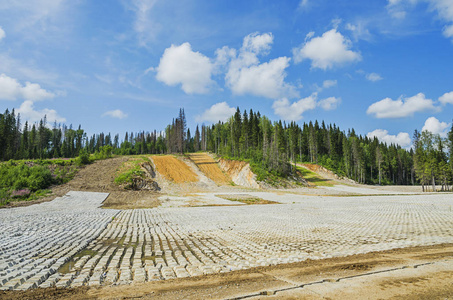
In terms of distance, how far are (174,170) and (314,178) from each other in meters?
40.9

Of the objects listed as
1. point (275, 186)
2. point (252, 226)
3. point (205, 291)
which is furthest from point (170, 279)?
point (275, 186)

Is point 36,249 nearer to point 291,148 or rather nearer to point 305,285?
point 305,285

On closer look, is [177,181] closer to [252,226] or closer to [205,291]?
[252,226]

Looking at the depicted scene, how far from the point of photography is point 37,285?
15.6ft

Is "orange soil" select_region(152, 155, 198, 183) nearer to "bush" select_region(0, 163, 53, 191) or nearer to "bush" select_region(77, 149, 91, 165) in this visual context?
"bush" select_region(77, 149, 91, 165)

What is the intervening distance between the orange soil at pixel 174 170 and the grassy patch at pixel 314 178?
33.3 metres

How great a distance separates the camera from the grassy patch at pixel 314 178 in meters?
59.2

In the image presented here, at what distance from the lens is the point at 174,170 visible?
4881 centimetres

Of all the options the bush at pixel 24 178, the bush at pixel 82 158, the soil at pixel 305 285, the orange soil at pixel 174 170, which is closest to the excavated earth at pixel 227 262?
the soil at pixel 305 285

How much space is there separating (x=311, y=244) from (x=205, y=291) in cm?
567

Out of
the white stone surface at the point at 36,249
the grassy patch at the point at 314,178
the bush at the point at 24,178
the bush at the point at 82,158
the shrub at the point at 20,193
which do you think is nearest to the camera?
the white stone surface at the point at 36,249

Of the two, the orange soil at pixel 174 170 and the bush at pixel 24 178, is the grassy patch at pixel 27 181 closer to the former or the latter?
the bush at pixel 24 178

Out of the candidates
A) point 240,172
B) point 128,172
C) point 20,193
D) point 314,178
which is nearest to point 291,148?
point 314,178

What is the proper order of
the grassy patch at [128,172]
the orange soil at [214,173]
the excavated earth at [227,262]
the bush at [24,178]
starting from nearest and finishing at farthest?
the excavated earth at [227,262]
the bush at [24,178]
the grassy patch at [128,172]
the orange soil at [214,173]
